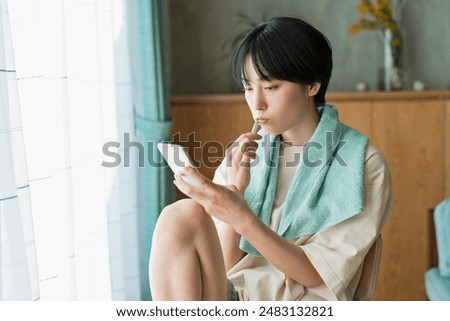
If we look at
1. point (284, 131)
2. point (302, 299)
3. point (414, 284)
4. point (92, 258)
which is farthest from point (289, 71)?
point (414, 284)

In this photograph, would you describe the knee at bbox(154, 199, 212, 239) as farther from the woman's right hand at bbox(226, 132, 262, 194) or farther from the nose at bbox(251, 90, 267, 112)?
the nose at bbox(251, 90, 267, 112)

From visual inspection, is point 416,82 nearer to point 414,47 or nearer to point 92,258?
point 414,47

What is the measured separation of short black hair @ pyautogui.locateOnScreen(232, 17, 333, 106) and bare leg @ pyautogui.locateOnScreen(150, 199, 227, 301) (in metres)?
0.34

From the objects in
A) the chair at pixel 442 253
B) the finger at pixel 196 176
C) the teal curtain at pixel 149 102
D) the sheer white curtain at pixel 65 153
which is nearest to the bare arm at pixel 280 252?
the finger at pixel 196 176

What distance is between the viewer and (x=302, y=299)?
1548 mm

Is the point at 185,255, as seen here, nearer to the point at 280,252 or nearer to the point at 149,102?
the point at 280,252

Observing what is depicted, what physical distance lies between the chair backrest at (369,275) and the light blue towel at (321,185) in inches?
6.0

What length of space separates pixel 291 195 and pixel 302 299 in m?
0.23

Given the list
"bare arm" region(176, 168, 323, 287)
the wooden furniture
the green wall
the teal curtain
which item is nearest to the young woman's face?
"bare arm" region(176, 168, 323, 287)

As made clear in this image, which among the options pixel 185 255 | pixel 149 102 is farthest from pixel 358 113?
pixel 185 255

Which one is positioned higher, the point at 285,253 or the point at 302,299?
the point at 285,253

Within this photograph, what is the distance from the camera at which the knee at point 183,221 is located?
1397 mm

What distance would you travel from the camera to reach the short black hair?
1.50m

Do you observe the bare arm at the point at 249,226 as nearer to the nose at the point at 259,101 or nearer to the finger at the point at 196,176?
the finger at the point at 196,176
